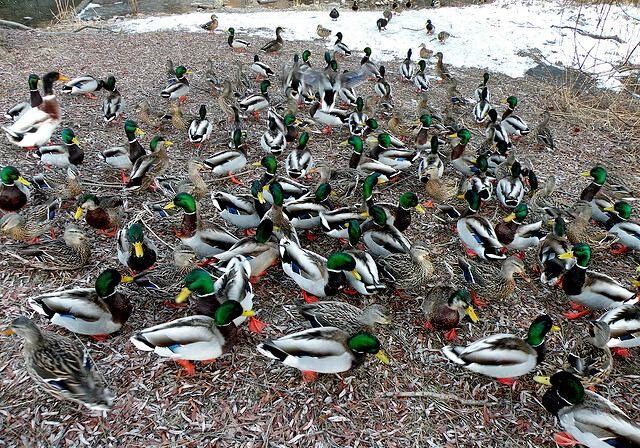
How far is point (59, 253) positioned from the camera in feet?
12.4

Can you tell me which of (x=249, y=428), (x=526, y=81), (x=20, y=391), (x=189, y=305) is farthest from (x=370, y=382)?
(x=526, y=81)

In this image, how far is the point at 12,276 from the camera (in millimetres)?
3730

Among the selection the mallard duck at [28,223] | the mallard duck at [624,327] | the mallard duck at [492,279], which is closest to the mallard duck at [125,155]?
the mallard duck at [28,223]

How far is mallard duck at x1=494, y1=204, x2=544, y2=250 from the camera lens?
14.1 feet

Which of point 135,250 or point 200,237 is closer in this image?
point 135,250

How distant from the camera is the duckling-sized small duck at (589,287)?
143 inches

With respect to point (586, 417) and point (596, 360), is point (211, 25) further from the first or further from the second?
point (586, 417)

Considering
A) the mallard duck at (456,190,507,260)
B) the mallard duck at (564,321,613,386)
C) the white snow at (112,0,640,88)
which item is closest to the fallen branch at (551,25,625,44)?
the white snow at (112,0,640,88)

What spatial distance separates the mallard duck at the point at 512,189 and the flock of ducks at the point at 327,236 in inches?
0.6

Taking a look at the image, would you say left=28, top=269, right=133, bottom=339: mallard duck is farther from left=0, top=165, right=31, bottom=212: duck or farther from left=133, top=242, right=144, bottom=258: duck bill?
left=0, top=165, right=31, bottom=212: duck

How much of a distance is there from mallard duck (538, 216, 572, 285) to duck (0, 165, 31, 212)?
497 cm

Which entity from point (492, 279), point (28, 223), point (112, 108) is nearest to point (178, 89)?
point (112, 108)

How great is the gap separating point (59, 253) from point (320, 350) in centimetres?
242

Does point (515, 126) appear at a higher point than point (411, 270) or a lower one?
higher
